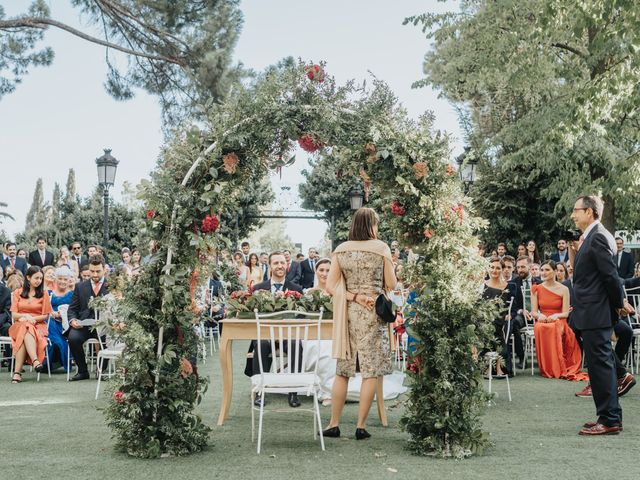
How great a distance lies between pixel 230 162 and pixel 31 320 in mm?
6065

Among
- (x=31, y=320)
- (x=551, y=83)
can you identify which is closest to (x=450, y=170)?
(x=31, y=320)

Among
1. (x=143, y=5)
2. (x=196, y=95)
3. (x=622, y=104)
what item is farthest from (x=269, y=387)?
(x=143, y=5)

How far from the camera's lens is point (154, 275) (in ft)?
19.4

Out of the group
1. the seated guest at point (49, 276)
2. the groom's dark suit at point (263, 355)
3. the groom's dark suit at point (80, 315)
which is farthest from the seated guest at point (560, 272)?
the seated guest at point (49, 276)

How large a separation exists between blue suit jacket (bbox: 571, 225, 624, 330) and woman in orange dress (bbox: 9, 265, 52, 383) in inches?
294

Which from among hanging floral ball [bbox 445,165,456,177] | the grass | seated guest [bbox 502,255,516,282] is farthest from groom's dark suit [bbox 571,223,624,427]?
seated guest [bbox 502,255,516,282]

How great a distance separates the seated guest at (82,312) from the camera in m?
10.5

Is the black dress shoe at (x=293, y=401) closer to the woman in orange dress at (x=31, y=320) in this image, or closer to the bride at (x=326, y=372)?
the bride at (x=326, y=372)

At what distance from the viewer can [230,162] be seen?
239 inches

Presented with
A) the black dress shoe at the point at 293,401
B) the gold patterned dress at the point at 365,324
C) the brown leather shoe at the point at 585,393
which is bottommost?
the black dress shoe at the point at 293,401

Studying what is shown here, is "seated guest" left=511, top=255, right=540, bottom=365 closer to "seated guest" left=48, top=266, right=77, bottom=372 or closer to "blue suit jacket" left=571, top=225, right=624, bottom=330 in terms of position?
"blue suit jacket" left=571, top=225, right=624, bottom=330

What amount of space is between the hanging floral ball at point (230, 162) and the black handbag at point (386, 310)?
1645 millimetres

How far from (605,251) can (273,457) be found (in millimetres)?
3283

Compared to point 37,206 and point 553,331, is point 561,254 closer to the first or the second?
point 553,331
